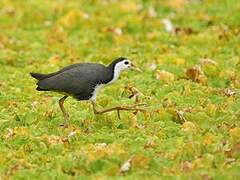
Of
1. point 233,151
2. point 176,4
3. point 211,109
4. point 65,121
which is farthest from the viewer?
point 176,4

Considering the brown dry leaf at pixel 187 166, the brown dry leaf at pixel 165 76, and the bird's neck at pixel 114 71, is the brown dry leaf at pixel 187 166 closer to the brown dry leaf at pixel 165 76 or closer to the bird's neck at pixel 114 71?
the bird's neck at pixel 114 71

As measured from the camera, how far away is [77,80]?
33.5ft

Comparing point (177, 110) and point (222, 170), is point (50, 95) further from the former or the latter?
point (222, 170)

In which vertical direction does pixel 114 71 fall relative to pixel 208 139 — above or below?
above

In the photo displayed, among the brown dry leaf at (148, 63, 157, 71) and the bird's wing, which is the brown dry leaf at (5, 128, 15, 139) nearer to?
the bird's wing

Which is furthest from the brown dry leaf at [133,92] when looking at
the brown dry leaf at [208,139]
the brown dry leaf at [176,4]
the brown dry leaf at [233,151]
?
the brown dry leaf at [176,4]

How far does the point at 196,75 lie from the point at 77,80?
3038 mm

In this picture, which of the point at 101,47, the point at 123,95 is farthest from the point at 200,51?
the point at 123,95

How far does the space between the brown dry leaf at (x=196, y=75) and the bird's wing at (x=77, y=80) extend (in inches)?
102

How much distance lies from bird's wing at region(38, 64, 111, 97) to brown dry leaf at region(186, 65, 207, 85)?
2593 mm

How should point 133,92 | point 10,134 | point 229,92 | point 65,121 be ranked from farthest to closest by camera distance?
point 133,92, point 229,92, point 65,121, point 10,134

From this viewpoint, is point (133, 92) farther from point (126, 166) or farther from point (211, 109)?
point (126, 166)

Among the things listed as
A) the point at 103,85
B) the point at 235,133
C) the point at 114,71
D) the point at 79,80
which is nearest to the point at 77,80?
the point at 79,80

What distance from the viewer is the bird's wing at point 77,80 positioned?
33.2 feet
